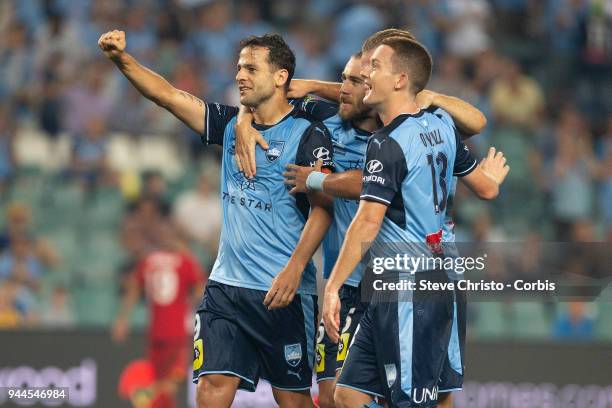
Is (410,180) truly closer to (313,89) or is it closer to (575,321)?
(313,89)

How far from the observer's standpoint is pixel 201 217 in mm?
12695

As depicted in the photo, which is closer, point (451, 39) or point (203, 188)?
point (203, 188)

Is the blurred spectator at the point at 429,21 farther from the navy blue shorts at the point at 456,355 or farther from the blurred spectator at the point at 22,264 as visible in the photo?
the navy blue shorts at the point at 456,355

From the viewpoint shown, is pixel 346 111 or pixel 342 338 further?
pixel 346 111

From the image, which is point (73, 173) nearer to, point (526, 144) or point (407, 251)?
point (526, 144)

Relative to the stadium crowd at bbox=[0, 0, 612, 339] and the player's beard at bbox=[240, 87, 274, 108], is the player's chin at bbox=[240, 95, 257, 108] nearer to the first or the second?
the player's beard at bbox=[240, 87, 274, 108]

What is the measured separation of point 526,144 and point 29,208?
238 inches

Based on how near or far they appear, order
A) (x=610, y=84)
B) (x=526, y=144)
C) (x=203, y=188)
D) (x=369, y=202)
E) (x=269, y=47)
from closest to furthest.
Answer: (x=369, y=202)
(x=269, y=47)
(x=203, y=188)
(x=526, y=144)
(x=610, y=84)

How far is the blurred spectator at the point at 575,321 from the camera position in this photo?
36.1 feet

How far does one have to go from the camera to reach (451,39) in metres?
15.1

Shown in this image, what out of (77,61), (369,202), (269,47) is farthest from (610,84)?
(369,202)

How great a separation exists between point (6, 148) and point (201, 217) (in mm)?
2732

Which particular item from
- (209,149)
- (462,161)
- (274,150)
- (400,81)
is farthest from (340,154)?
(209,149)

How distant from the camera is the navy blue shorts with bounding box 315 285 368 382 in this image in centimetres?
656
